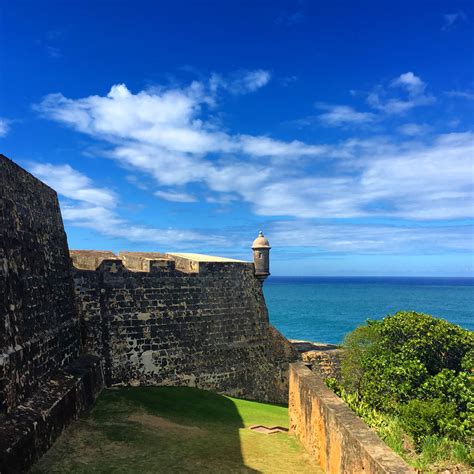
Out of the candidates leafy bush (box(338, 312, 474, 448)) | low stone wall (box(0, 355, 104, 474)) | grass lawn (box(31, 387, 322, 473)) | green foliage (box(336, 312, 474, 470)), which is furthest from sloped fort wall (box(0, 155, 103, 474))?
leafy bush (box(338, 312, 474, 448))

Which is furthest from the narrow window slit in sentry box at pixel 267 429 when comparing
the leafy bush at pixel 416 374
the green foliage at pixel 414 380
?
the leafy bush at pixel 416 374

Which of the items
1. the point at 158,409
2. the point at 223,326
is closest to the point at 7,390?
the point at 158,409

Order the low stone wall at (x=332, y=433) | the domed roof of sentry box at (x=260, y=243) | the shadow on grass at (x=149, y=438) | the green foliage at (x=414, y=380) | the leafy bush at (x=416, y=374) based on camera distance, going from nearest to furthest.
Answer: the low stone wall at (x=332, y=433) < the shadow on grass at (x=149, y=438) < the green foliage at (x=414, y=380) < the leafy bush at (x=416, y=374) < the domed roof of sentry box at (x=260, y=243)

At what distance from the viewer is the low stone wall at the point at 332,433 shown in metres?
5.77

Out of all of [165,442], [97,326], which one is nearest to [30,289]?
[165,442]

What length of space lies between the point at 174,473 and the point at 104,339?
23.9 ft

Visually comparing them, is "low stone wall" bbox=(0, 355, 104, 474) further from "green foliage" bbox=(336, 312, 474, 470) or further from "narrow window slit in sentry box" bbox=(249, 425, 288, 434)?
"green foliage" bbox=(336, 312, 474, 470)

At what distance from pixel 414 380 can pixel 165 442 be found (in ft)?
24.9

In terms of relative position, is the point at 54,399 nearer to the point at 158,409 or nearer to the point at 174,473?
the point at 174,473

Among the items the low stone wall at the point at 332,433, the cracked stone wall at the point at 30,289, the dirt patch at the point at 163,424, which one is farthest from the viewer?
the dirt patch at the point at 163,424

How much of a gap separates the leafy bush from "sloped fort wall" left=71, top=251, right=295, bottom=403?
3590 mm

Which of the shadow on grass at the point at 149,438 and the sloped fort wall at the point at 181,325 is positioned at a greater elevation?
the sloped fort wall at the point at 181,325

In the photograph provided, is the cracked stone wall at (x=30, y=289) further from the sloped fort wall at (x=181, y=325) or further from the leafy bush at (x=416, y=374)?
the leafy bush at (x=416, y=374)

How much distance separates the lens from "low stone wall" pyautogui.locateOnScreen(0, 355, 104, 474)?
6695 mm
